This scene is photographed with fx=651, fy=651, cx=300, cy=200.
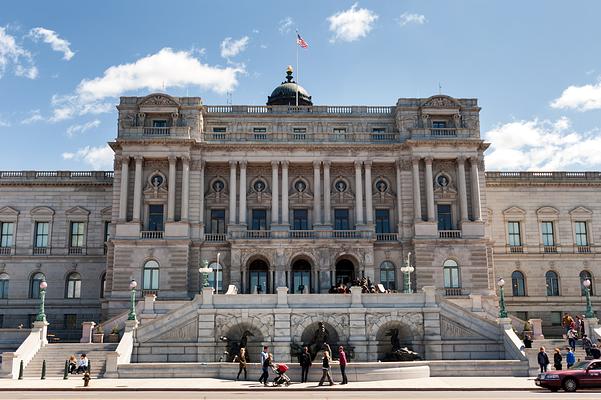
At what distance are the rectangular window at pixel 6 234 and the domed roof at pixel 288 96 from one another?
95.0ft

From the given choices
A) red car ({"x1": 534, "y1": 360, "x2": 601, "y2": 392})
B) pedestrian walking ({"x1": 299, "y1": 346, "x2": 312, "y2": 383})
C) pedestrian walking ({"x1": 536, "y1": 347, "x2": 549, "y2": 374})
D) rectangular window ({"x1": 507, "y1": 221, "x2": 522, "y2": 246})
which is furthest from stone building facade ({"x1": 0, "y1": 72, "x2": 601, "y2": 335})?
A: red car ({"x1": 534, "y1": 360, "x2": 601, "y2": 392})

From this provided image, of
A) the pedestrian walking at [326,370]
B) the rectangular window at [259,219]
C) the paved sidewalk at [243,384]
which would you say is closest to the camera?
the paved sidewalk at [243,384]

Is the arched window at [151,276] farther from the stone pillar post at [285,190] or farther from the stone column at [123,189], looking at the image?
the stone pillar post at [285,190]

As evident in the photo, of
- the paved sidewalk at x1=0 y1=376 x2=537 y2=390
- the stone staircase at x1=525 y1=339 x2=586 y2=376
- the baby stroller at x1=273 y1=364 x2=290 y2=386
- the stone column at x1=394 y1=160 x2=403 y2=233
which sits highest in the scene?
the stone column at x1=394 y1=160 x2=403 y2=233

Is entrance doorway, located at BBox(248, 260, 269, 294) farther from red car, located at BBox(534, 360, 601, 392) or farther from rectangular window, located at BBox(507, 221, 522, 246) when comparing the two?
red car, located at BBox(534, 360, 601, 392)

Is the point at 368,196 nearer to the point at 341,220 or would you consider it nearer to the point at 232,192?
the point at 341,220

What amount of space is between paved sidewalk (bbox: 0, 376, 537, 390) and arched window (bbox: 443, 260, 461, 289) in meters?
21.2

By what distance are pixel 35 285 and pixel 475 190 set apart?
1641 inches

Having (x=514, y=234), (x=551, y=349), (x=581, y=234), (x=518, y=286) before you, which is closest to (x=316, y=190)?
(x=514, y=234)

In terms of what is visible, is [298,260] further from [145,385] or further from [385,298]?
[145,385]

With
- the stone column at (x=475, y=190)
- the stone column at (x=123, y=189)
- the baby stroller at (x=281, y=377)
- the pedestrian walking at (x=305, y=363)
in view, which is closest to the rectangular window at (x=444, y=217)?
the stone column at (x=475, y=190)

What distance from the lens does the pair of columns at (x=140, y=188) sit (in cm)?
5625

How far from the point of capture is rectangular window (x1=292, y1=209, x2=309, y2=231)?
58.9 meters

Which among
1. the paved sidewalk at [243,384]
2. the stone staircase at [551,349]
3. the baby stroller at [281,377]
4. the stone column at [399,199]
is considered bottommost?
the paved sidewalk at [243,384]
